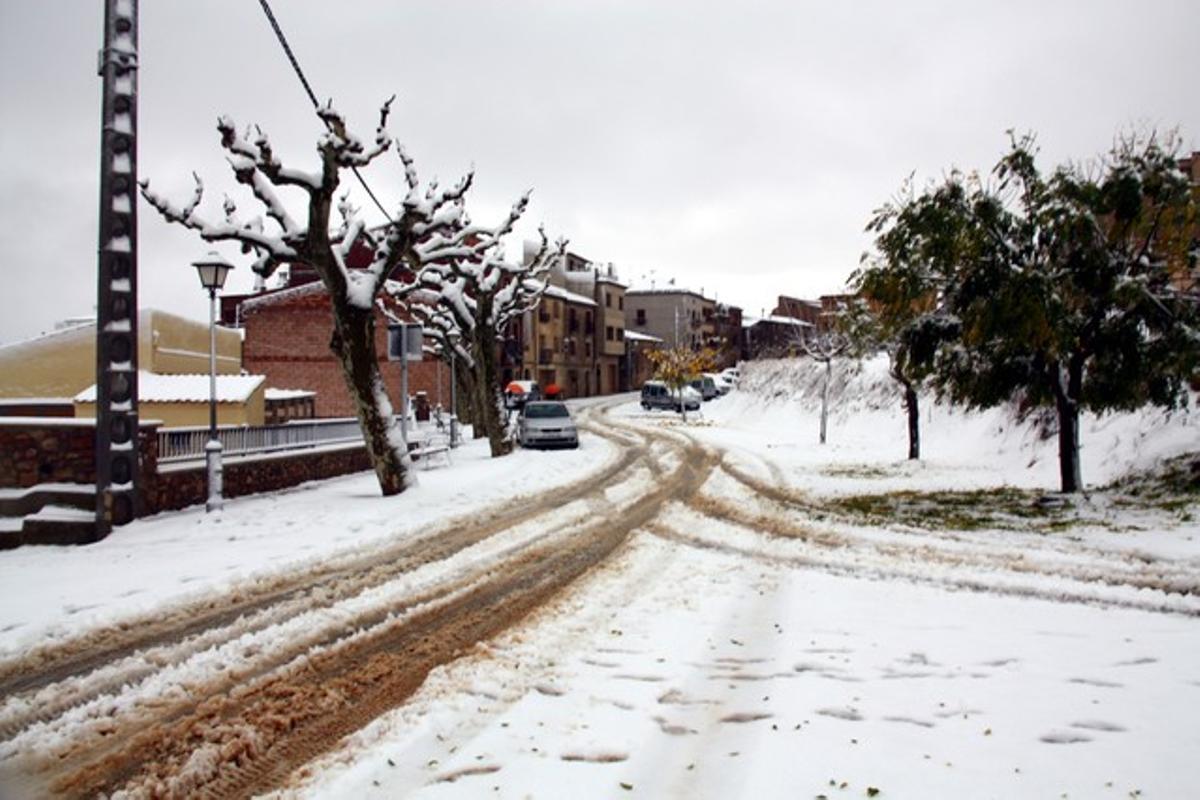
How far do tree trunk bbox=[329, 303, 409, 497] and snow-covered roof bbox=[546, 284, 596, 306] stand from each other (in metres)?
51.6

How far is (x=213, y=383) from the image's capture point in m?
13.1

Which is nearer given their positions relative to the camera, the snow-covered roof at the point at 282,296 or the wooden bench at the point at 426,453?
the wooden bench at the point at 426,453

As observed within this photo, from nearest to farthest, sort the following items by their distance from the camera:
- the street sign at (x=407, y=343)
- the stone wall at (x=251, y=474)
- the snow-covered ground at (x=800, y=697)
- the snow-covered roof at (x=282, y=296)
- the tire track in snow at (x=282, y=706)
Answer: the snow-covered ground at (x=800, y=697), the tire track in snow at (x=282, y=706), the stone wall at (x=251, y=474), the street sign at (x=407, y=343), the snow-covered roof at (x=282, y=296)

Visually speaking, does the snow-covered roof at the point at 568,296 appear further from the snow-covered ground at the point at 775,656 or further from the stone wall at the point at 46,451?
the snow-covered ground at the point at 775,656

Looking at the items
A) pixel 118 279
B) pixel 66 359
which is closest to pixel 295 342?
pixel 66 359

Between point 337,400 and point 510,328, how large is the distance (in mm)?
21177

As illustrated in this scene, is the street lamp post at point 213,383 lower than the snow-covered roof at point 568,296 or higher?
lower

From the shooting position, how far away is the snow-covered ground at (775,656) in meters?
3.98

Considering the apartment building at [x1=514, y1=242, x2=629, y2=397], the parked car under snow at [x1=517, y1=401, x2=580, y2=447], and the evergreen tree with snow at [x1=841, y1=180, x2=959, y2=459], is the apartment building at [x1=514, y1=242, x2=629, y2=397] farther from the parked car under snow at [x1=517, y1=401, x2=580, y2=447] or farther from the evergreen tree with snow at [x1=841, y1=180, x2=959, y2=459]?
the evergreen tree with snow at [x1=841, y1=180, x2=959, y2=459]

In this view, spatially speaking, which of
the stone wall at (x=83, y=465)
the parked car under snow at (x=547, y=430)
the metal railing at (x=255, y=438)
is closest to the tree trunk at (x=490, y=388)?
the parked car under snow at (x=547, y=430)

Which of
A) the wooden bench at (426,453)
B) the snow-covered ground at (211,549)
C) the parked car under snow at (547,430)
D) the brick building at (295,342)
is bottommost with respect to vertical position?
the snow-covered ground at (211,549)

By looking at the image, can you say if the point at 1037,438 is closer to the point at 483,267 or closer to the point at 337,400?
the point at 483,267

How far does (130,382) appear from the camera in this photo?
449 inches

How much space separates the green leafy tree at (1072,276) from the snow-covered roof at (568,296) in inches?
2121
